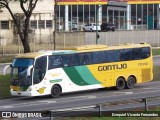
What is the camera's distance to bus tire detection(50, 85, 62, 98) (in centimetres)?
3093

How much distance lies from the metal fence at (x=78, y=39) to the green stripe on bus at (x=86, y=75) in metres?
A: 29.4

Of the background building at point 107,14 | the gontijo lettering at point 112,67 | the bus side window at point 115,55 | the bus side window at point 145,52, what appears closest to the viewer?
the gontijo lettering at point 112,67

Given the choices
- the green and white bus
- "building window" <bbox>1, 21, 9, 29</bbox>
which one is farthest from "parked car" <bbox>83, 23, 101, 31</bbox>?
the green and white bus

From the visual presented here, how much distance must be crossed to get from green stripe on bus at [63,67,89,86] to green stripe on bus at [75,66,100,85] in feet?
0.59

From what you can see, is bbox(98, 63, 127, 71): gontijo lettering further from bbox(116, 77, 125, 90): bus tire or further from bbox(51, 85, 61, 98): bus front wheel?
bbox(51, 85, 61, 98): bus front wheel

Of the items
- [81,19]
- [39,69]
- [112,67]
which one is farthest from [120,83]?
[81,19]

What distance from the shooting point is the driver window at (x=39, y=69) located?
98.9ft

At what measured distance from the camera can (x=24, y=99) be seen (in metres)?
31.0

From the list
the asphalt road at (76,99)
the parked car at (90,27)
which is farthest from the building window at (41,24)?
the asphalt road at (76,99)

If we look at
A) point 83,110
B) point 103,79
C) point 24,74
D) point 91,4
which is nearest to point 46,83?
point 24,74

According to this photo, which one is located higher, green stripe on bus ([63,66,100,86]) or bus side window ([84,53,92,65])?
bus side window ([84,53,92,65])

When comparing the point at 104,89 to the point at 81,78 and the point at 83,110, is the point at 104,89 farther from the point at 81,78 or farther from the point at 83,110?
the point at 83,110

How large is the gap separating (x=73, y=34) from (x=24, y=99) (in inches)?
1441

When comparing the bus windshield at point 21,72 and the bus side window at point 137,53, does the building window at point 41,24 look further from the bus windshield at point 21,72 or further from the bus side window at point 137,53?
the bus windshield at point 21,72
